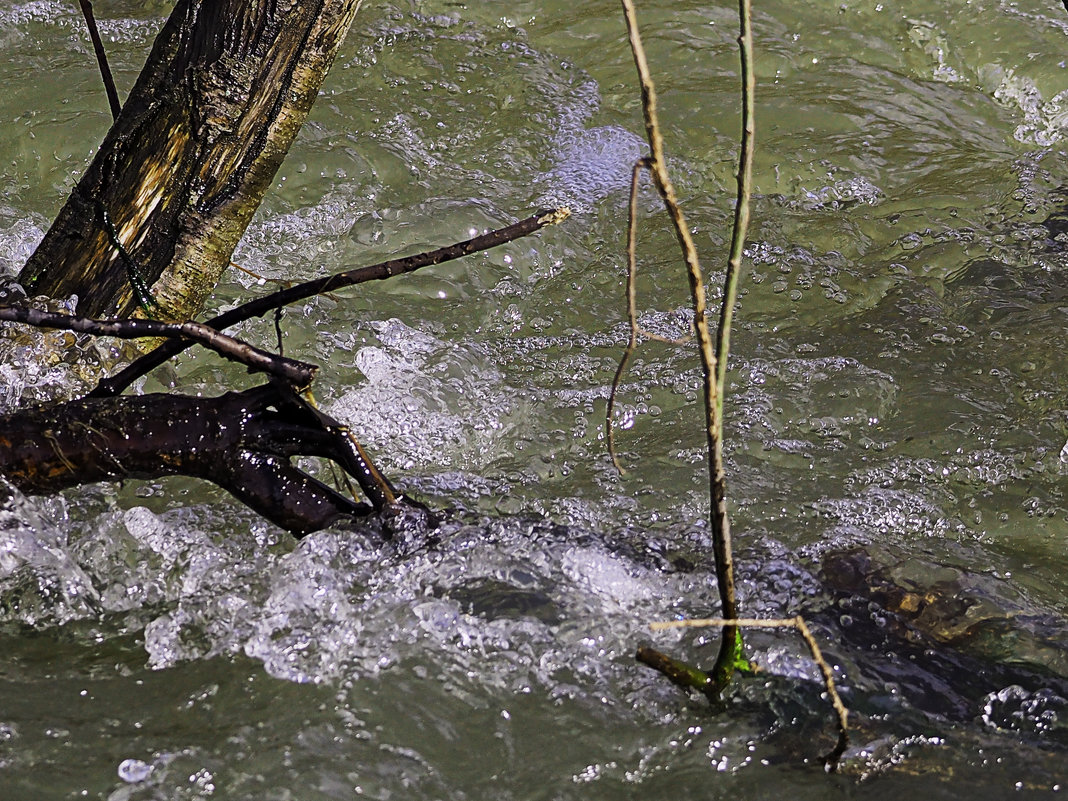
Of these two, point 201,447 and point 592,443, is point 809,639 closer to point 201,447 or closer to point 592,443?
point 201,447

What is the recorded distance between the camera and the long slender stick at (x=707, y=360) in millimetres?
1271

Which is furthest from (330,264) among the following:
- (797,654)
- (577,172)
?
(797,654)

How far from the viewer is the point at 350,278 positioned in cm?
188

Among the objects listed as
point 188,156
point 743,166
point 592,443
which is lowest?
point 592,443

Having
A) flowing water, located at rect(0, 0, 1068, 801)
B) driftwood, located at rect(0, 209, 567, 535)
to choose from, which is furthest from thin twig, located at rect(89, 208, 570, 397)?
flowing water, located at rect(0, 0, 1068, 801)

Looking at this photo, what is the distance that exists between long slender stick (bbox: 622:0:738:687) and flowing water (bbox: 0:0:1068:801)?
0.75 feet

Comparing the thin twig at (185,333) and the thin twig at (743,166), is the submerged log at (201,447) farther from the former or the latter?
the thin twig at (743,166)

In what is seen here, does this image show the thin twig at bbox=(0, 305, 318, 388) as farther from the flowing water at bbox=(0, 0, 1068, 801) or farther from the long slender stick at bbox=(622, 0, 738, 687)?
the long slender stick at bbox=(622, 0, 738, 687)

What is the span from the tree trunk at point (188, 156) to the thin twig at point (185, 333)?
0.61 metres

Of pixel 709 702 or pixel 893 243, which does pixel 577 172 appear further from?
pixel 709 702

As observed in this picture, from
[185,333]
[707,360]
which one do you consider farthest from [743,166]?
[185,333]

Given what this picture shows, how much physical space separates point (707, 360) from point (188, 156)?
1.36 metres

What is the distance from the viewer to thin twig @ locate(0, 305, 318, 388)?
1737mm

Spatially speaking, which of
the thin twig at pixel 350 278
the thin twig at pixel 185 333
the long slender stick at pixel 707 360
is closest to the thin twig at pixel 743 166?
the long slender stick at pixel 707 360
